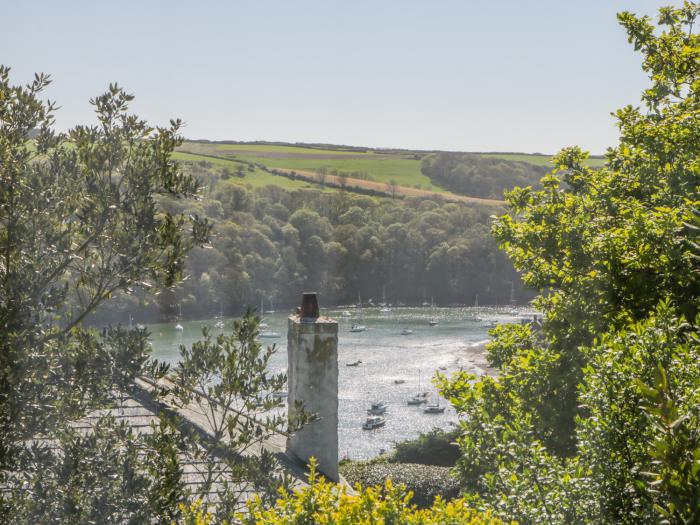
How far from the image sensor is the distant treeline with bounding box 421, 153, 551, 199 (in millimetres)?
118500

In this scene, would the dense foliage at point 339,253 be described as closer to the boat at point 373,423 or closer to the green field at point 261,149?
the green field at point 261,149

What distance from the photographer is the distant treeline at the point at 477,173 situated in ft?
389

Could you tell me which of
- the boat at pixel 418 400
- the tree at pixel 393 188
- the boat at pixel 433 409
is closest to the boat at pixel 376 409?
the boat at pixel 433 409

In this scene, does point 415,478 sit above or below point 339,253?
below

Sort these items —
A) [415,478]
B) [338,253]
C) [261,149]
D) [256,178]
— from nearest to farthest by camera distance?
[415,478] → [338,253] → [256,178] → [261,149]

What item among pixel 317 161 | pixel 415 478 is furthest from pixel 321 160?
pixel 415 478

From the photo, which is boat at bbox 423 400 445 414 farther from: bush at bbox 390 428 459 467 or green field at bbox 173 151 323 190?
green field at bbox 173 151 323 190

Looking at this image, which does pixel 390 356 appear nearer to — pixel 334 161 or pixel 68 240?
pixel 68 240

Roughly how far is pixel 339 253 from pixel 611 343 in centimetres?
8590

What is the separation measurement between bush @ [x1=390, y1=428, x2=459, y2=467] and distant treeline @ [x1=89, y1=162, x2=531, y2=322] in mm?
45631

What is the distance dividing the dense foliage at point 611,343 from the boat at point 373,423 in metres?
27.0

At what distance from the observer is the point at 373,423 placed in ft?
133

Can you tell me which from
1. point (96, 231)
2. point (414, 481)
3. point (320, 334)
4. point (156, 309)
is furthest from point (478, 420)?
point (156, 309)

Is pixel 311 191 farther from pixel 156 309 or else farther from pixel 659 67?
pixel 659 67
